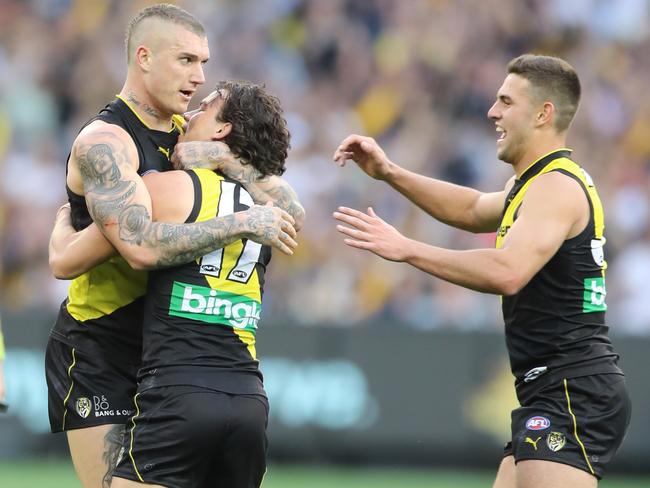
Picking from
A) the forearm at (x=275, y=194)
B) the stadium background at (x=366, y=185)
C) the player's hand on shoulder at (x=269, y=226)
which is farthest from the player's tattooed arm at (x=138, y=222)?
the stadium background at (x=366, y=185)

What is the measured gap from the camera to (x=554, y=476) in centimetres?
614

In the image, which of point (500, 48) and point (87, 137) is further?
point (500, 48)

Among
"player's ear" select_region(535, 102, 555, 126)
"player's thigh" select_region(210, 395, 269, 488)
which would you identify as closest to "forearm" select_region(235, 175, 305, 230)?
"player's thigh" select_region(210, 395, 269, 488)

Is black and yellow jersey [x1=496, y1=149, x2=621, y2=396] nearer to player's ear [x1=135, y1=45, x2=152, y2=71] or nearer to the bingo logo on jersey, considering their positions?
the bingo logo on jersey

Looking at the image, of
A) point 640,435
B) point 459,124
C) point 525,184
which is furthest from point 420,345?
point 525,184

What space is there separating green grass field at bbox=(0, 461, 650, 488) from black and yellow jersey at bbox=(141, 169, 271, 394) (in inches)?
216

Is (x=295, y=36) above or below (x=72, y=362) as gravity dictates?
above

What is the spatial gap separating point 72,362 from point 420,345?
6400mm

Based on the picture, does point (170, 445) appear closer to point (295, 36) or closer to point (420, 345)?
point (420, 345)

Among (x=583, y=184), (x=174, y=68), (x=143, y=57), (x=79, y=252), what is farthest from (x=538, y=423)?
(x=143, y=57)

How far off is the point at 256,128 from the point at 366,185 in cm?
826

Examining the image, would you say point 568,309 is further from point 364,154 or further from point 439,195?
point 364,154

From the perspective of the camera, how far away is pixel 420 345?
40.0 ft

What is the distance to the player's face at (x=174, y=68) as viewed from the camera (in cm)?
606
